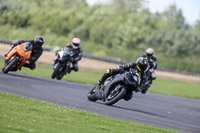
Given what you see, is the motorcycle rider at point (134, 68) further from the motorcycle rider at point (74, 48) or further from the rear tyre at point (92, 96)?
the motorcycle rider at point (74, 48)

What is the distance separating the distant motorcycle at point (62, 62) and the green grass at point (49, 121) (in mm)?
8529

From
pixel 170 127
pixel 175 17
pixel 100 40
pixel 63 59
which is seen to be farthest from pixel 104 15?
pixel 170 127

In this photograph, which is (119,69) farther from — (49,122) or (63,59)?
(63,59)

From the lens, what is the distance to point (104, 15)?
387 feet

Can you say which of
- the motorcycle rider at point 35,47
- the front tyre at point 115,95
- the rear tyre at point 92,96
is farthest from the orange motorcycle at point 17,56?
the front tyre at point 115,95

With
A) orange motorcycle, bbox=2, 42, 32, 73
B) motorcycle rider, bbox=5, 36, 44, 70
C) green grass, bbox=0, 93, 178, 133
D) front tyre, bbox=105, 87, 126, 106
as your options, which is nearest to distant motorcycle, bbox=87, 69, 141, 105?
front tyre, bbox=105, 87, 126, 106

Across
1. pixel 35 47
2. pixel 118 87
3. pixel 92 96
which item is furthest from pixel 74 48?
pixel 118 87

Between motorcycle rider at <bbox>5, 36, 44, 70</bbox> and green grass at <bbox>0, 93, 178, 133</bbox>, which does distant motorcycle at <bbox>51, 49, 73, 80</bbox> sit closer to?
motorcycle rider at <bbox>5, 36, 44, 70</bbox>

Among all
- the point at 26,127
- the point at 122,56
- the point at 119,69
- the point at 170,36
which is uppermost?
the point at 170,36

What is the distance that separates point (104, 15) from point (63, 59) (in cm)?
9901

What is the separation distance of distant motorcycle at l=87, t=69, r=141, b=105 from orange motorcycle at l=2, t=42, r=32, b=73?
160 inches

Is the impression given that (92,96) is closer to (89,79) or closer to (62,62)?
(62,62)

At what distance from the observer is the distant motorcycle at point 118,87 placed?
41.3 feet

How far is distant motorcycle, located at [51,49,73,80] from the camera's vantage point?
19672 millimetres
